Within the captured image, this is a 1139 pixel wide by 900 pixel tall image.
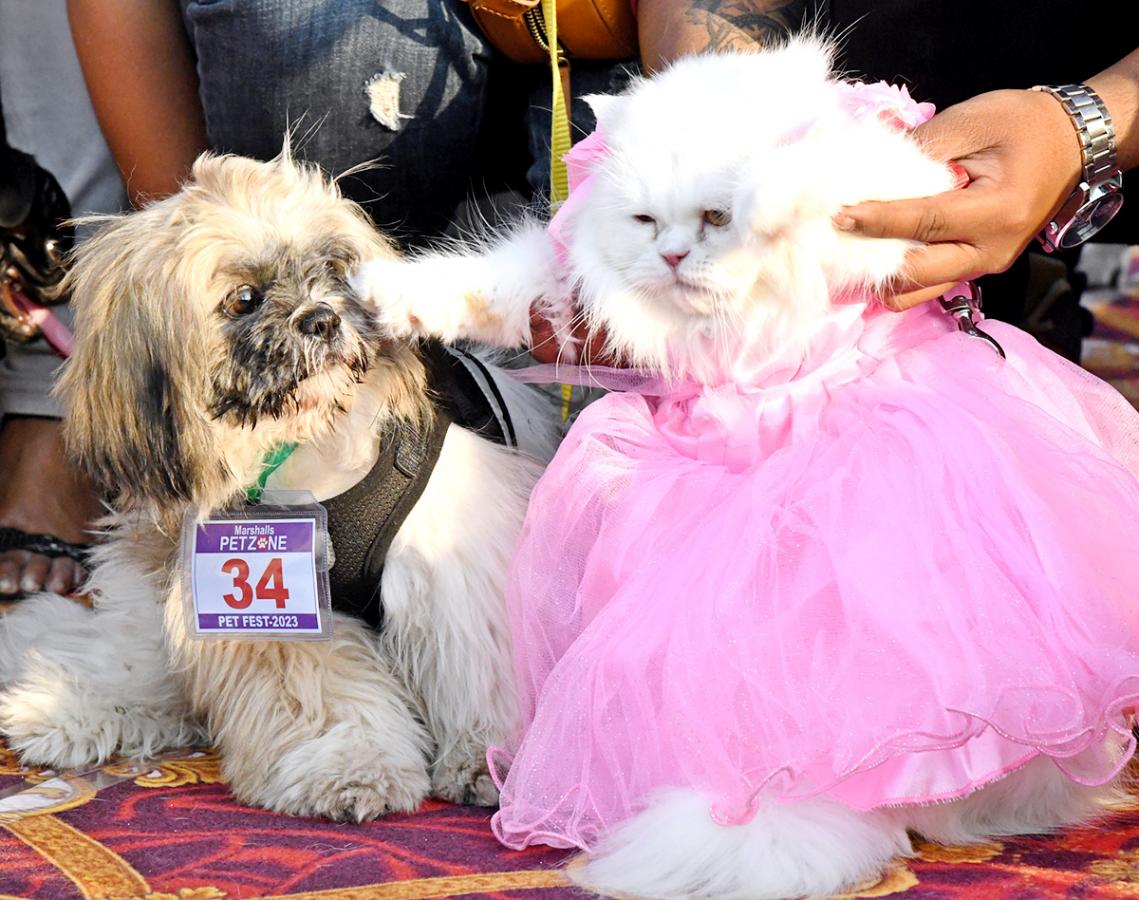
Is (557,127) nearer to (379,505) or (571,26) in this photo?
(571,26)

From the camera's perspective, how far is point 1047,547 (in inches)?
42.6

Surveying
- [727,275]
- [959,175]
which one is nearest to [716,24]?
[959,175]

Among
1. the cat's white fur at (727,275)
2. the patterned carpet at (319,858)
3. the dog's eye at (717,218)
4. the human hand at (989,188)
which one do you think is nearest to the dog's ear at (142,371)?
the cat's white fur at (727,275)

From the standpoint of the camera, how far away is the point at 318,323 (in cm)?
125

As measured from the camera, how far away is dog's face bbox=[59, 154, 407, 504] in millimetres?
1270

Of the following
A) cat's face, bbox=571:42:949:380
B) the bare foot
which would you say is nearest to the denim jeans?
the bare foot

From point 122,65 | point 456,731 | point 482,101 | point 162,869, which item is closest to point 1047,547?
point 456,731

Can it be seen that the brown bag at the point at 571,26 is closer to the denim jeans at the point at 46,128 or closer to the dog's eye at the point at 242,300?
the dog's eye at the point at 242,300

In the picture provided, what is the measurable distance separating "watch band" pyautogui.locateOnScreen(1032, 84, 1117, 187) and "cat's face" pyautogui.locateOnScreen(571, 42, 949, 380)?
231mm

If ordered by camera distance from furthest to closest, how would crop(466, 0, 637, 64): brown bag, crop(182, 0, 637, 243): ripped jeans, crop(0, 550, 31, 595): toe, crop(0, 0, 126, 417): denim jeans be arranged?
crop(0, 0, 126, 417): denim jeans, crop(0, 550, 31, 595): toe, crop(182, 0, 637, 243): ripped jeans, crop(466, 0, 637, 64): brown bag

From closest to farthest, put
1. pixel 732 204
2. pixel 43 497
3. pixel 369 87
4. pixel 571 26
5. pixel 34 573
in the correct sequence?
pixel 732 204
pixel 571 26
pixel 369 87
pixel 34 573
pixel 43 497

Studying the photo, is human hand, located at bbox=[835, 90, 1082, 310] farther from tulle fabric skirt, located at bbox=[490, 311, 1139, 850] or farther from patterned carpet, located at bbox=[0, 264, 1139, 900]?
patterned carpet, located at bbox=[0, 264, 1139, 900]

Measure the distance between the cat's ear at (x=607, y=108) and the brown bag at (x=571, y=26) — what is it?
416 mm

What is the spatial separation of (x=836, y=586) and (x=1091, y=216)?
1.94 feet
